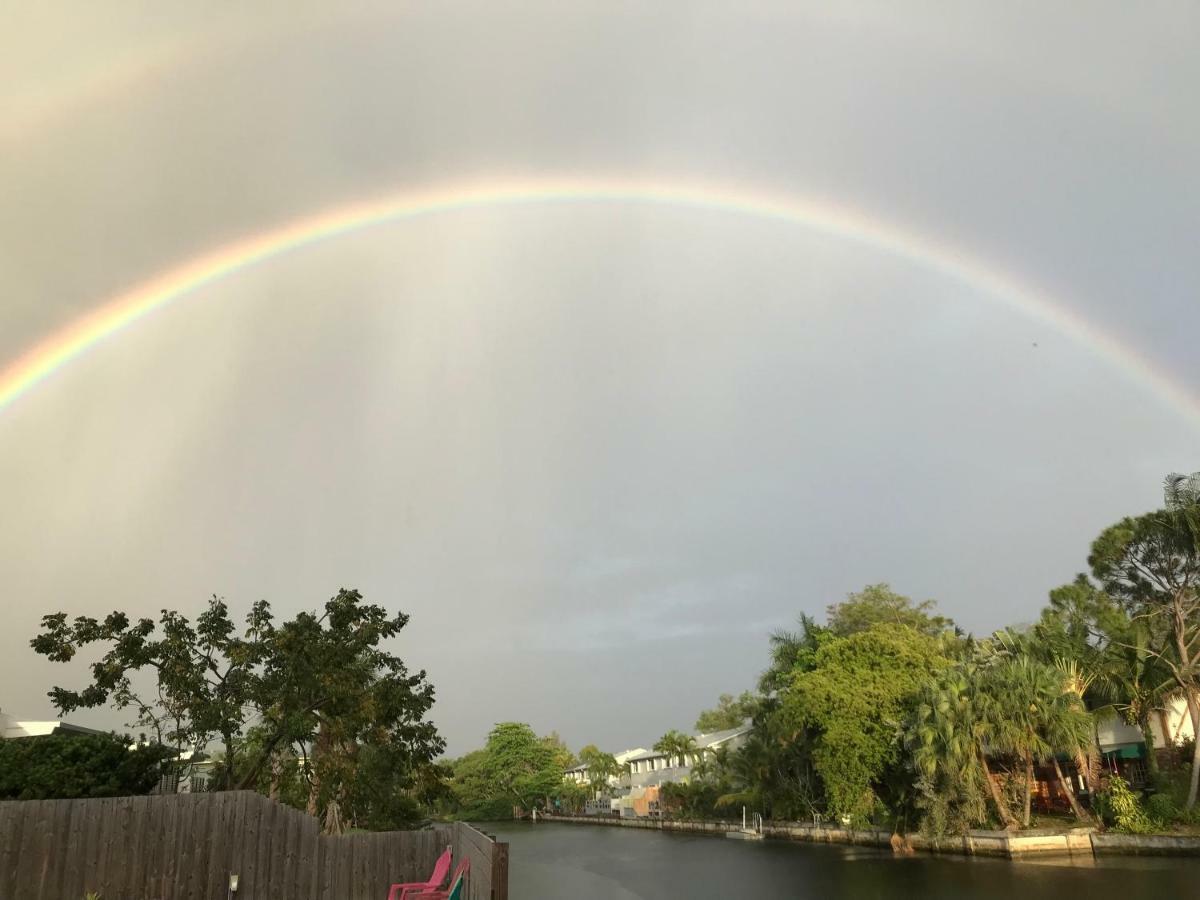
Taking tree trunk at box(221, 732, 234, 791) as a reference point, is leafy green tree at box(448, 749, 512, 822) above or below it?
below

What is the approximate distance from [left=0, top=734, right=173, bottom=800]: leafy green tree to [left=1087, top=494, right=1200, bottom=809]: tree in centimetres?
3219

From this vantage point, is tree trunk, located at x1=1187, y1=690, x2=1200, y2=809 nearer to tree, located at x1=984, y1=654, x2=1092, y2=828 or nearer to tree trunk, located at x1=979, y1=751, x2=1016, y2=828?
tree, located at x1=984, y1=654, x2=1092, y2=828

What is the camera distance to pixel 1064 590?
35.6m

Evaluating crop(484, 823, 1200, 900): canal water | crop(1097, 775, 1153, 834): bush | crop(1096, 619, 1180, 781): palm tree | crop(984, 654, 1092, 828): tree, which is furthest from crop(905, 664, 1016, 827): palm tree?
crop(1096, 619, 1180, 781): palm tree

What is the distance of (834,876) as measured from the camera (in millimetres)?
28234

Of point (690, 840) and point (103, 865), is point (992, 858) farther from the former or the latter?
point (103, 865)

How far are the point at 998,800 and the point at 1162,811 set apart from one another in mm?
5318

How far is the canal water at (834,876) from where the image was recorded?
71.9 feet

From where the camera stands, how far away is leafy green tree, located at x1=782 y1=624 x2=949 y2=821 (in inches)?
1371

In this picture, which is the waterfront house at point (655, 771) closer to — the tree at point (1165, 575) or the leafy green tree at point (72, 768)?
the tree at point (1165, 575)

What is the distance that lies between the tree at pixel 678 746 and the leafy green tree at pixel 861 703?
37.9 metres

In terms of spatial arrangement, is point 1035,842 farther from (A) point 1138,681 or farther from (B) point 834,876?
(B) point 834,876

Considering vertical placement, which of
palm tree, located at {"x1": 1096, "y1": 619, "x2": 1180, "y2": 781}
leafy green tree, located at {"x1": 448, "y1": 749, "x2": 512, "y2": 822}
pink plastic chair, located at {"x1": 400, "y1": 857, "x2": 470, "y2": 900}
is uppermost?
palm tree, located at {"x1": 1096, "y1": 619, "x2": 1180, "y2": 781}

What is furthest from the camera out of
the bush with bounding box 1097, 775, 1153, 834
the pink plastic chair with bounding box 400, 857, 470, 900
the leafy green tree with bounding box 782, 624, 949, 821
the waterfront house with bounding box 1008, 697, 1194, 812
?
the leafy green tree with bounding box 782, 624, 949, 821
